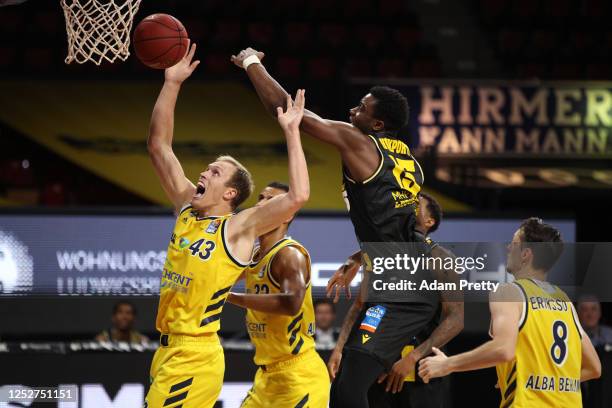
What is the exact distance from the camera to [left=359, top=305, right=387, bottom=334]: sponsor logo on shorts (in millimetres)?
5215

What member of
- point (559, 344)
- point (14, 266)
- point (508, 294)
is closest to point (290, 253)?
point (508, 294)

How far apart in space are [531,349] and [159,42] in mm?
2556

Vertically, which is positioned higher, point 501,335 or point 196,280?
point 196,280

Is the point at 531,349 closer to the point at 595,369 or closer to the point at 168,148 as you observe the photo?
the point at 595,369

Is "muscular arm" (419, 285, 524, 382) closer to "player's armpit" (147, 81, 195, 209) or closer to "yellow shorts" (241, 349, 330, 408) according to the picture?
"yellow shorts" (241, 349, 330, 408)

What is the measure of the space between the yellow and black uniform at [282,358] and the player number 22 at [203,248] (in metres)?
0.70

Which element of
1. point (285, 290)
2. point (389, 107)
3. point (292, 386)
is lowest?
point (292, 386)

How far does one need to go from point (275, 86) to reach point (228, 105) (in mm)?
5680

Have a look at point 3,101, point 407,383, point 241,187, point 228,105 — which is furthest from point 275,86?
point 3,101

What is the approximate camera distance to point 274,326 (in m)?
5.56

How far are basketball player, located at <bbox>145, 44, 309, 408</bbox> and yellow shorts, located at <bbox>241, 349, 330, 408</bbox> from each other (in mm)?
606

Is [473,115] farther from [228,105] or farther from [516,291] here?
[516,291]

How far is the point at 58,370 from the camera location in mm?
7422

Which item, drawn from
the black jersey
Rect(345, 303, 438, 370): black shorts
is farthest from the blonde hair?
Rect(345, 303, 438, 370): black shorts
